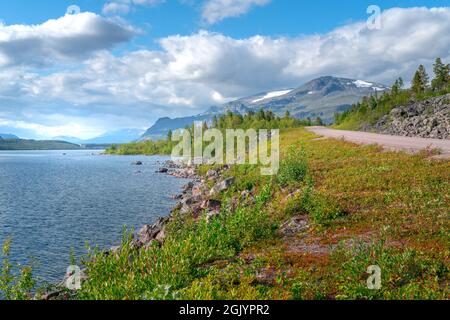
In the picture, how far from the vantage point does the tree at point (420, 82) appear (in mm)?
123312

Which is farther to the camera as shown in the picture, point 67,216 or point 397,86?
point 397,86

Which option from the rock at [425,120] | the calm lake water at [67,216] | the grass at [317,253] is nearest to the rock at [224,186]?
the calm lake water at [67,216]

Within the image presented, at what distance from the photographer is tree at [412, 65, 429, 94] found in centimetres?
12331

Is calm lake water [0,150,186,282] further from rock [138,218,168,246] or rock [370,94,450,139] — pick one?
rock [370,94,450,139]

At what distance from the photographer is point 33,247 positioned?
30703 mm

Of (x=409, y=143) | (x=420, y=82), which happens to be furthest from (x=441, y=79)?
(x=409, y=143)

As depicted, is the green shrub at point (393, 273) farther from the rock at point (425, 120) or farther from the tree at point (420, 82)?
the tree at point (420, 82)

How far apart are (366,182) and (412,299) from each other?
1428cm

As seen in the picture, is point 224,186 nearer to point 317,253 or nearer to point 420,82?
point 317,253

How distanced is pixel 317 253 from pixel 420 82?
130 metres

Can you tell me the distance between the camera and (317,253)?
13641 mm
